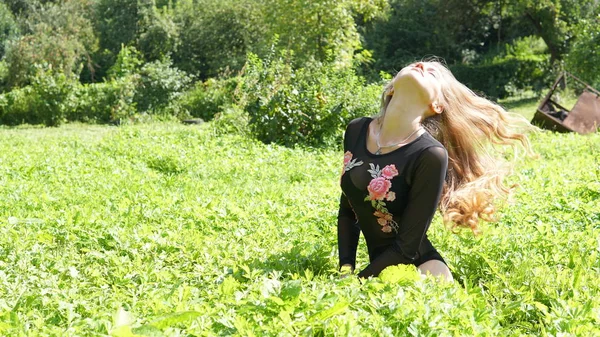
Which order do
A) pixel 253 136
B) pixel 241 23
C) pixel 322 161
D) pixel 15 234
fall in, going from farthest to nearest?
pixel 241 23 → pixel 253 136 → pixel 322 161 → pixel 15 234

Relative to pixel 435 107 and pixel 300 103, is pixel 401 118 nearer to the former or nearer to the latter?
pixel 435 107

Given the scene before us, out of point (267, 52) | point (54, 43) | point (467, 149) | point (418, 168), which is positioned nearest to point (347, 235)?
point (418, 168)

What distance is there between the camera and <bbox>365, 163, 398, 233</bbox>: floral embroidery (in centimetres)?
339

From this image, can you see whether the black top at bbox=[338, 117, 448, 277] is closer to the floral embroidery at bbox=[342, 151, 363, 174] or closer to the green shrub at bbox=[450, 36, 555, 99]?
the floral embroidery at bbox=[342, 151, 363, 174]

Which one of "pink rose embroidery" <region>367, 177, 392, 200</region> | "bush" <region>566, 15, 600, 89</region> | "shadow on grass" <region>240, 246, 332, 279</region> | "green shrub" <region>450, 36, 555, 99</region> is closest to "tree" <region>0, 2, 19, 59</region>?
"green shrub" <region>450, 36, 555, 99</region>

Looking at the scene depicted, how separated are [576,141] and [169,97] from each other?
532 inches

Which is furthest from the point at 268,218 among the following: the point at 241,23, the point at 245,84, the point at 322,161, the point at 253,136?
the point at 241,23

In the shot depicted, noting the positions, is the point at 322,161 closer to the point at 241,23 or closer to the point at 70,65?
the point at 70,65

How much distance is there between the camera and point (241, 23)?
3039 cm

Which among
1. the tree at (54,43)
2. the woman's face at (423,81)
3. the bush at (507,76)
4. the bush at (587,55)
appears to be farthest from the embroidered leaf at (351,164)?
the bush at (507,76)

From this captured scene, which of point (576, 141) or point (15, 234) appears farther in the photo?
point (576, 141)

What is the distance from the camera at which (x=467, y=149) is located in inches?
146

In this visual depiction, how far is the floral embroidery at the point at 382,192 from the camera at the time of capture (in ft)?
11.1

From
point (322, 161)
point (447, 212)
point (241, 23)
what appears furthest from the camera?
point (241, 23)
